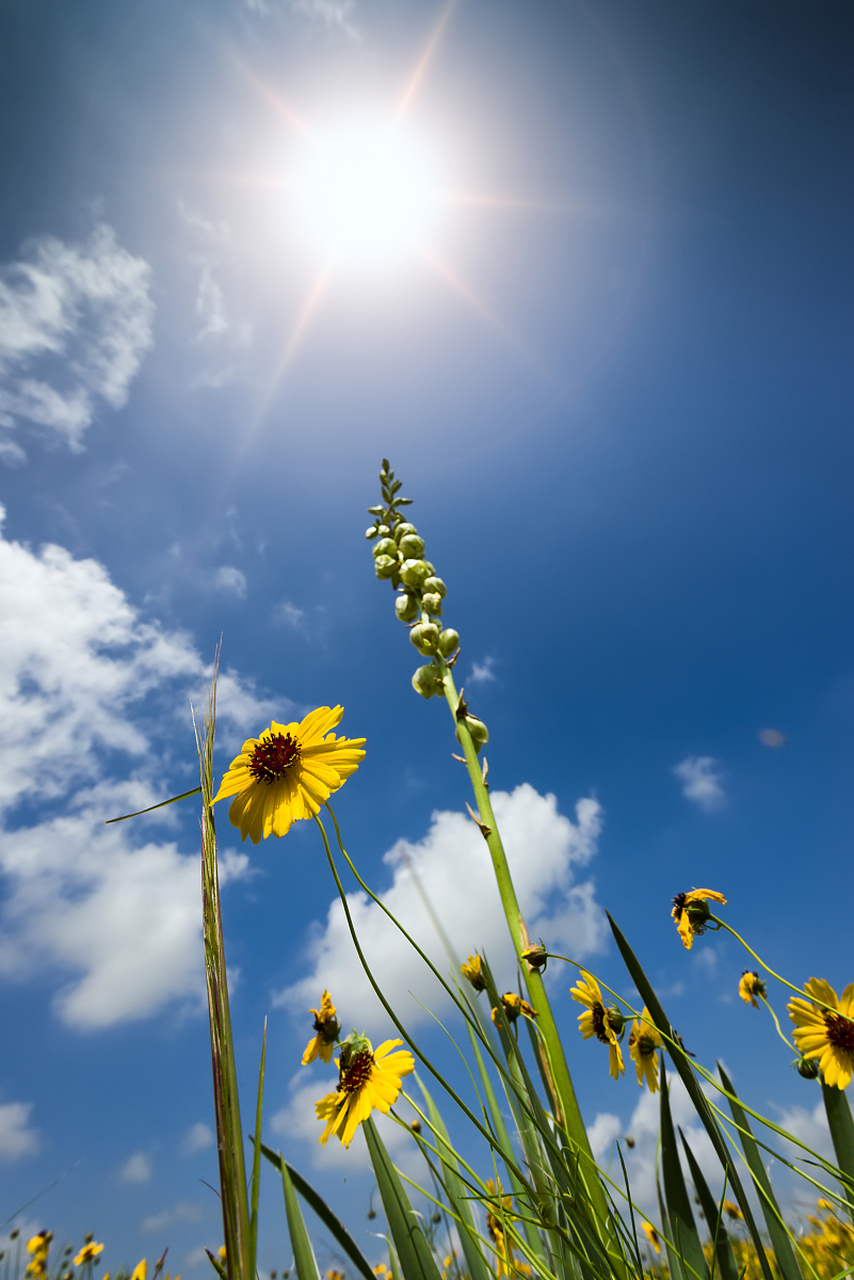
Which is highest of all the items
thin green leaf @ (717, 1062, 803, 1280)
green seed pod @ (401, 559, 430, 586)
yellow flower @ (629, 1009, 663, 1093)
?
green seed pod @ (401, 559, 430, 586)

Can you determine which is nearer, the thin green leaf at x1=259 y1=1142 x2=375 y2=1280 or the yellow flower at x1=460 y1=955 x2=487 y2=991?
the thin green leaf at x1=259 y1=1142 x2=375 y2=1280

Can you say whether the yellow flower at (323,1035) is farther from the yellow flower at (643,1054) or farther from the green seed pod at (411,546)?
the green seed pod at (411,546)

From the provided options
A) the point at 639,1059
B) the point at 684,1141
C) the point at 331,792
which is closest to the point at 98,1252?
the point at 639,1059

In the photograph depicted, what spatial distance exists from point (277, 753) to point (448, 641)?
132cm

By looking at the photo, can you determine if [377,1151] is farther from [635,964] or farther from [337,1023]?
[635,964]

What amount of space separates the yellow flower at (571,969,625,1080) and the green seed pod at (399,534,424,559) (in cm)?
214

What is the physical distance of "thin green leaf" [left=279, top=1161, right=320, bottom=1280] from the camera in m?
1.42

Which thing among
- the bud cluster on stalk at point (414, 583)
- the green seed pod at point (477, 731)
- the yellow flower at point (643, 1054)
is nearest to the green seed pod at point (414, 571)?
the bud cluster on stalk at point (414, 583)

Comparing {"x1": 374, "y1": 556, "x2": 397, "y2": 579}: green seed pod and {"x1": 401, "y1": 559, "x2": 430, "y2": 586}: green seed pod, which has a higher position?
{"x1": 374, "y1": 556, "x2": 397, "y2": 579}: green seed pod

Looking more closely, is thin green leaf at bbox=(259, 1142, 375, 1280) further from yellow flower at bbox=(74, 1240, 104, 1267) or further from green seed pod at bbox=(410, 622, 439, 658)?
yellow flower at bbox=(74, 1240, 104, 1267)

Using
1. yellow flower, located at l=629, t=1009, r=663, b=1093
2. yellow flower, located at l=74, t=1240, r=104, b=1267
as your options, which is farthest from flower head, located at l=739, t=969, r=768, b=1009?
yellow flower, located at l=74, t=1240, r=104, b=1267

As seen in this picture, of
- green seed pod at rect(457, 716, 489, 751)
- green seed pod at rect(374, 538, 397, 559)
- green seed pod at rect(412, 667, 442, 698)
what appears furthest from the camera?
green seed pod at rect(374, 538, 397, 559)

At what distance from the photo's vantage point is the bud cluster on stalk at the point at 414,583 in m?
2.80

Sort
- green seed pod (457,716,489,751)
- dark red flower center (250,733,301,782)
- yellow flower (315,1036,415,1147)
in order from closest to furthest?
dark red flower center (250,733,301,782)
yellow flower (315,1036,415,1147)
green seed pod (457,716,489,751)
